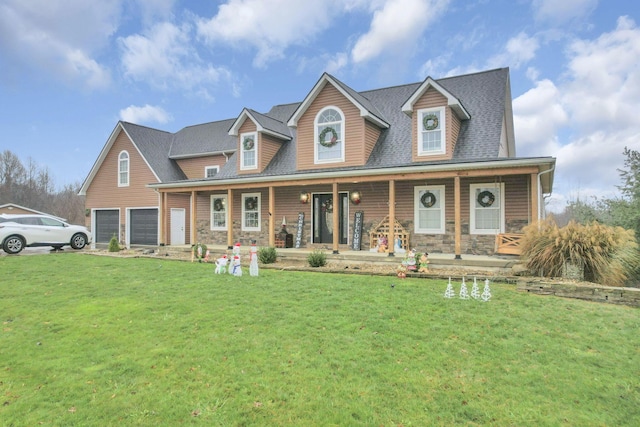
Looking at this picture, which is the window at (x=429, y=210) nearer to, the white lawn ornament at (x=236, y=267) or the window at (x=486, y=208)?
the window at (x=486, y=208)

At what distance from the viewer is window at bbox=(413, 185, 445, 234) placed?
12406mm

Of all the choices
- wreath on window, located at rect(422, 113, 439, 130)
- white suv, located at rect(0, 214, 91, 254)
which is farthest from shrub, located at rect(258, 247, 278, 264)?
white suv, located at rect(0, 214, 91, 254)

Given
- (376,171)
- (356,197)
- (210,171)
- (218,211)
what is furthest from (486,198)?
(210,171)

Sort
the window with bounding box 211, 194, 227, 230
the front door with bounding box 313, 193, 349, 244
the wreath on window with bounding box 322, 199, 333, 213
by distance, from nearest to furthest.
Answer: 1. the front door with bounding box 313, 193, 349, 244
2. the wreath on window with bounding box 322, 199, 333, 213
3. the window with bounding box 211, 194, 227, 230

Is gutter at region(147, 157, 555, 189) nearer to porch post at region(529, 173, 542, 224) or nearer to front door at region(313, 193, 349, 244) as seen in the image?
porch post at region(529, 173, 542, 224)

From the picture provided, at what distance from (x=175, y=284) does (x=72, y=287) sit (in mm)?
2224

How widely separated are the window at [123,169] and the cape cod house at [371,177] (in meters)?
0.82

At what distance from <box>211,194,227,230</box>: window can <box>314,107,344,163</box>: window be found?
539cm

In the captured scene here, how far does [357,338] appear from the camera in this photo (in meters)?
4.67

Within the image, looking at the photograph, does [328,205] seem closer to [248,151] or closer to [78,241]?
[248,151]

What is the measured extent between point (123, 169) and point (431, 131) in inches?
645

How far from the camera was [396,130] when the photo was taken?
566 inches

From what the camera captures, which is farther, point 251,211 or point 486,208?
point 251,211

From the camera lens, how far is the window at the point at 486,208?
1150 cm
